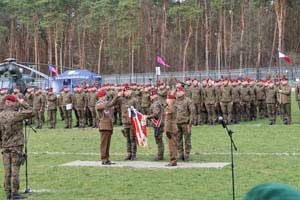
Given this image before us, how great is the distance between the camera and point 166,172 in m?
13.8

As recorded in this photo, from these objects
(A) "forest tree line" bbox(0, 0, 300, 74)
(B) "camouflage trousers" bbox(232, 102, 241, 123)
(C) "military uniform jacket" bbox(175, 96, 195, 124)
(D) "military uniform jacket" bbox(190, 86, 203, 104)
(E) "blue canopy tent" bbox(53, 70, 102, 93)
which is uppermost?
(A) "forest tree line" bbox(0, 0, 300, 74)

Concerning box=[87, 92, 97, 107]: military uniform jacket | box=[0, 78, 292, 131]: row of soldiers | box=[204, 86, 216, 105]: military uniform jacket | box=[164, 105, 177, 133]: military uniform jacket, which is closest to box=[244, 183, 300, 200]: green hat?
box=[164, 105, 177, 133]: military uniform jacket

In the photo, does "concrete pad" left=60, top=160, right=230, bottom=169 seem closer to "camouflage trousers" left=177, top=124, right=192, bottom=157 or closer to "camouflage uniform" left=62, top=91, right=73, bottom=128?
"camouflage trousers" left=177, top=124, right=192, bottom=157

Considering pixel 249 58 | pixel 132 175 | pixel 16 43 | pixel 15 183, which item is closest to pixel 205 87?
pixel 132 175

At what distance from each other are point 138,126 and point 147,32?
58.7 metres

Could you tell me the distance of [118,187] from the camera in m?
12.0

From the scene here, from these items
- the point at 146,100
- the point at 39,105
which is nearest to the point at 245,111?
the point at 146,100

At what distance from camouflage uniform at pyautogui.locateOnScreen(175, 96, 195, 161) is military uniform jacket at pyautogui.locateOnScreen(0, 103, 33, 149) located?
5.73 meters

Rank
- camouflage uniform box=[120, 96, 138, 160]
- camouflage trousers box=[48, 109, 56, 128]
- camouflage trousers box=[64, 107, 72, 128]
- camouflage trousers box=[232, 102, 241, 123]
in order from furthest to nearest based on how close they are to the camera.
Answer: camouflage trousers box=[48, 109, 56, 128], camouflage trousers box=[64, 107, 72, 128], camouflage trousers box=[232, 102, 241, 123], camouflage uniform box=[120, 96, 138, 160]

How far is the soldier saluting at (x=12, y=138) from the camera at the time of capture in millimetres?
10906

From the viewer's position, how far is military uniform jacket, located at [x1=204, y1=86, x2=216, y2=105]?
26756 mm

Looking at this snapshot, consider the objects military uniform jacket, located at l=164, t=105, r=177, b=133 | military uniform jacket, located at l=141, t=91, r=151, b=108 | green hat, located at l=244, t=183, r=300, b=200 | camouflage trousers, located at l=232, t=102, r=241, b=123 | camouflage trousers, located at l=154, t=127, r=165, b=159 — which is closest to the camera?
green hat, located at l=244, t=183, r=300, b=200

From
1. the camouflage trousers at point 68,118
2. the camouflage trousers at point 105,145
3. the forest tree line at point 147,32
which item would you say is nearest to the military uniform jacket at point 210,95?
the camouflage trousers at point 68,118

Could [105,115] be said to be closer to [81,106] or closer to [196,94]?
[196,94]
